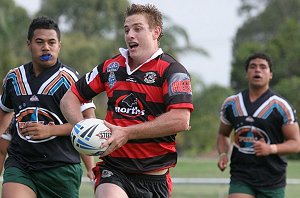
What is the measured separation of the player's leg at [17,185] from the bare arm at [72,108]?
3.59ft

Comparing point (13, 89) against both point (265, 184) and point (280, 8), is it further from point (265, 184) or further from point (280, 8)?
point (280, 8)

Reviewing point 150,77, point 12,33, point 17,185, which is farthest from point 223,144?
point 12,33

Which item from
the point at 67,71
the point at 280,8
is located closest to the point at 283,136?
the point at 67,71

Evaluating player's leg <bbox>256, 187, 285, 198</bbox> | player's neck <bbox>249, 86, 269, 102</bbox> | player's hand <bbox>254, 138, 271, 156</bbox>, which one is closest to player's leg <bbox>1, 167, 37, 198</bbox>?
player's hand <bbox>254, 138, 271, 156</bbox>

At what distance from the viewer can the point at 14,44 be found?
4334 centimetres

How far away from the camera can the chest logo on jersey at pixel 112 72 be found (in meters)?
6.34

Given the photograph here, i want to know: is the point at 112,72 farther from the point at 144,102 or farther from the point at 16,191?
the point at 16,191

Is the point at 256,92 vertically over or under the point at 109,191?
over

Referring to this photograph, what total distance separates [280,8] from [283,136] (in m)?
54.2

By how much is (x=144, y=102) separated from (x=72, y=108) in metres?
0.68

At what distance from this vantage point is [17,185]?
23.7 feet

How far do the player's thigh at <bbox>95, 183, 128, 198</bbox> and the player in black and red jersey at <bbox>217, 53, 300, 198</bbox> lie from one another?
3.31 metres

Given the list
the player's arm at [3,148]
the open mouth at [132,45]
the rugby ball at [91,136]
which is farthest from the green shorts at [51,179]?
the open mouth at [132,45]

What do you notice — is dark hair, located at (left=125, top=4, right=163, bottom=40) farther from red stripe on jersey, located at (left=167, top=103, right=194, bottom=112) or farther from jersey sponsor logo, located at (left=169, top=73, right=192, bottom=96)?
red stripe on jersey, located at (left=167, top=103, right=194, bottom=112)
